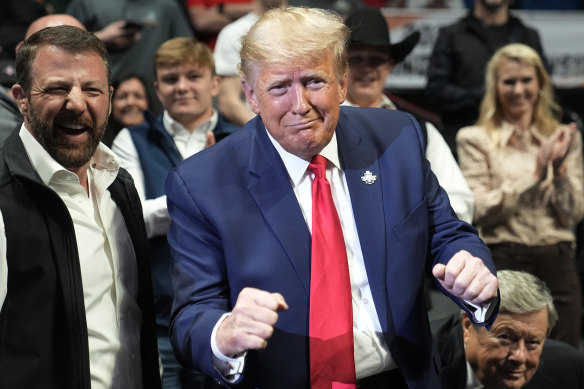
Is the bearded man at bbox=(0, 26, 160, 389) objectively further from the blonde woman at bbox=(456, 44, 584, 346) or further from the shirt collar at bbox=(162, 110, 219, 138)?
the blonde woman at bbox=(456, 44, 584, 346)

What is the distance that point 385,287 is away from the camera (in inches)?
90.5

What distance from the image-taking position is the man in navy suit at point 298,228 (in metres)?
2.24

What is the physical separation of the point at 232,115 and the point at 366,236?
2202mm

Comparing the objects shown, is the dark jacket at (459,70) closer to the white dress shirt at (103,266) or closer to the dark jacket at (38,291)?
the white dress shirt at (103,266)

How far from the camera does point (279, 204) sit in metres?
2.31

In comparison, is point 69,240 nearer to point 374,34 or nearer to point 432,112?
point 374,34

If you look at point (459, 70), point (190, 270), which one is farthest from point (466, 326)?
point (459, 70)

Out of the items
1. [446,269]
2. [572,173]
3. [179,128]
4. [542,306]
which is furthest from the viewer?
[572,173]

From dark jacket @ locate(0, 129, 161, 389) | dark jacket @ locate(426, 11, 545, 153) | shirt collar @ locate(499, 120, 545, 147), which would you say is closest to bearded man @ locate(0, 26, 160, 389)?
dark jacket @ locate(0, 129, 161, 389)

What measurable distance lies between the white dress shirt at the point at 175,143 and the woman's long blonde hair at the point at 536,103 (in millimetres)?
1575

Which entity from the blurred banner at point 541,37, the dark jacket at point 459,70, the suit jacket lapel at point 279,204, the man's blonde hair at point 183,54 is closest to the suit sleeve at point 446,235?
the suit jacket lapel at point 279,204

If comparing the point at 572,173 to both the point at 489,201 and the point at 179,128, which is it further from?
the point at 179,128

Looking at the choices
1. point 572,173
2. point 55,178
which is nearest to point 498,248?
point 572,173

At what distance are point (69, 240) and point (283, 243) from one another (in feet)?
1.98
